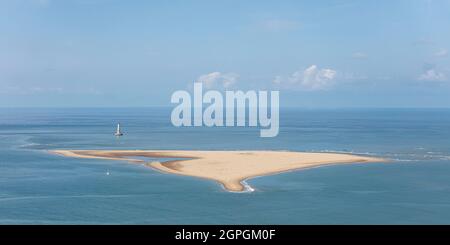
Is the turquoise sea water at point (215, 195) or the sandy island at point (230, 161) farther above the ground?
the sandy island at point (230, 161)

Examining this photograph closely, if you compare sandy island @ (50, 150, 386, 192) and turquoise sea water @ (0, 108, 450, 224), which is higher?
sandy island @ (50, 150, 386, 192)

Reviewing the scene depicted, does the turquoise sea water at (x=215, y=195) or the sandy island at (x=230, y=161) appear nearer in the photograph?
the turquoise sea water at (x=215, y=195)

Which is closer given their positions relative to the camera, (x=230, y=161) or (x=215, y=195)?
(x=215, y=195)

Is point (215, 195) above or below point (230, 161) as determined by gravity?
below

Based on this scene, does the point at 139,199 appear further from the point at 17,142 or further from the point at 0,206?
the point at 17,142

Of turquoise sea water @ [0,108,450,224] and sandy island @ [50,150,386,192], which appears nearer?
turquoise sea water @ [0,108,450,224]

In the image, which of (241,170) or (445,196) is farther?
(241,170)
